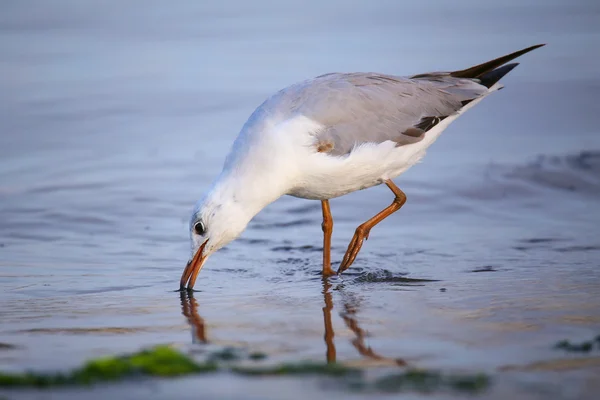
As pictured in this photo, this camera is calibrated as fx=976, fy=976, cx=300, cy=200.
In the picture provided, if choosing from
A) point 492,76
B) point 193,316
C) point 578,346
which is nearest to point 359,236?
point 492,76

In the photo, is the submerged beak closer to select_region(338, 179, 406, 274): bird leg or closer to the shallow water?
the shallow water

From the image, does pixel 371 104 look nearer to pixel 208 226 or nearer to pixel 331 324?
pixel 208 226

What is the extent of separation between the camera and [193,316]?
5.55m

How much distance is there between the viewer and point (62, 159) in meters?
10.6

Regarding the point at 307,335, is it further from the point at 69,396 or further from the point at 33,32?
the point at 33,32

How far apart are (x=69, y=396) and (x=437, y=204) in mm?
5610

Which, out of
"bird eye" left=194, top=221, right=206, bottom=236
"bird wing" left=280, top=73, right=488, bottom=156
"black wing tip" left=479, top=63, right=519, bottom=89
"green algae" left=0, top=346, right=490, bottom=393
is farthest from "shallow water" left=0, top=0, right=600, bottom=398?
"black wing tip" left=479, top=63, right=519, bottom=89

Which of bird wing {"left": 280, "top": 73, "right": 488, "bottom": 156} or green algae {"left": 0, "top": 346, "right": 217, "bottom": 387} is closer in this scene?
green algae {"left": 0, "top": 346, "right": 217, "bottom": 387}

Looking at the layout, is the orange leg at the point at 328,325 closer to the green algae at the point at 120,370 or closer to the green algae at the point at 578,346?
the green algae at the point at 120,370

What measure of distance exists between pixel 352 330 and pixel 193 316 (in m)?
1.01

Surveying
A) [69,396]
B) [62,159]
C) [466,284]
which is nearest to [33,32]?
[62,159]

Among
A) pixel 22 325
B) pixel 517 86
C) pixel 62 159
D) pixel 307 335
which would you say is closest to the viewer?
pixel 307 335

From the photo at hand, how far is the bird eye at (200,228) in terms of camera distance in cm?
638

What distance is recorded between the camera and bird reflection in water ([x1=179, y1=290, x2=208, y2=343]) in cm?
507
